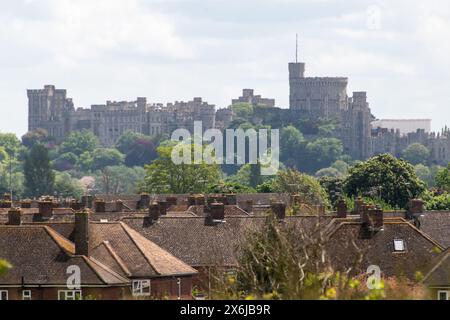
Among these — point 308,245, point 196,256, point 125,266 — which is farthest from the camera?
point 196,256

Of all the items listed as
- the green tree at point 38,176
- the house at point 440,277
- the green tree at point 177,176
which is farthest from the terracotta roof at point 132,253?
the green tree at point 38,176

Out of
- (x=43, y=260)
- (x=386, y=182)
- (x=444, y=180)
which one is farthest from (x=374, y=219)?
(x=444, y=180)

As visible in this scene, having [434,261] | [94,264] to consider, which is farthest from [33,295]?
[434,261]

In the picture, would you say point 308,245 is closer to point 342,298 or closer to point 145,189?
point 342,298

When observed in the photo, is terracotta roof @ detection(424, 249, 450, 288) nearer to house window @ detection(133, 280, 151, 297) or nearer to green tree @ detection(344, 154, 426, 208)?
house window @ detection(133, 280, 151, 297)

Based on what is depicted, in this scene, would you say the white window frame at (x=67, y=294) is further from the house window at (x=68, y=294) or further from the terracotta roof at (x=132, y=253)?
the terracotta roof at (x=132, y=253)

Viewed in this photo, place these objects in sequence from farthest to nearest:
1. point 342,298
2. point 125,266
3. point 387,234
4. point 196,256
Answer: point 196,256 → point 387,234 → point 125,266 → point 342,298

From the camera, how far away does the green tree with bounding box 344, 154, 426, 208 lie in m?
103

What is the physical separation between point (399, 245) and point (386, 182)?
57042mm

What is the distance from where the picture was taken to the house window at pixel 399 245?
4769 centimetres

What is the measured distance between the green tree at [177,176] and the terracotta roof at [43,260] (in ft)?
294

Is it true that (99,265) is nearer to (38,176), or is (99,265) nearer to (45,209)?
(45,209)

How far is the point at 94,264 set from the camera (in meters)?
42.8
